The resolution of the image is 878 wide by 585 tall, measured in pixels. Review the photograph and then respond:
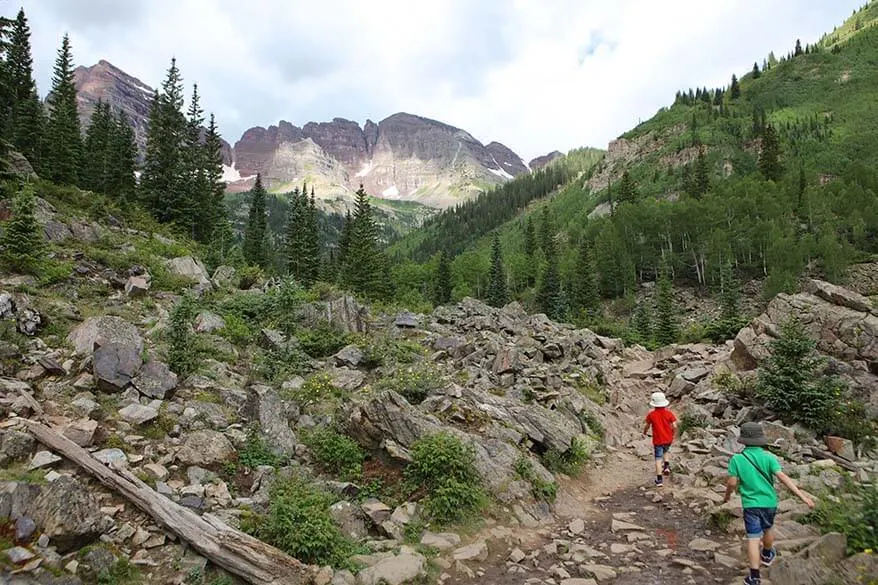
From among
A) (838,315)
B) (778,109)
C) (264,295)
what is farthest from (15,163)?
(778,109)

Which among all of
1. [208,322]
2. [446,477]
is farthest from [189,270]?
[446,477]

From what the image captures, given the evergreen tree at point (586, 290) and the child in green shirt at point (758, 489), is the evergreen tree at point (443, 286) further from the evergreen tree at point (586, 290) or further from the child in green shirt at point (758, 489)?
the child in green shirt at point (758, 489)

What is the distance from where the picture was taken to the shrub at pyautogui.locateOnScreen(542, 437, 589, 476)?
41.7 ft

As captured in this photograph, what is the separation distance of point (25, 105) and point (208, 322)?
1583 inches

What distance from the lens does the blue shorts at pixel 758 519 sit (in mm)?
6855

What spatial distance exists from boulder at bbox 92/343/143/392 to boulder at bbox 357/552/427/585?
7.75 m

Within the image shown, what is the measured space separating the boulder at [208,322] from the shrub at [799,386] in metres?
19.1

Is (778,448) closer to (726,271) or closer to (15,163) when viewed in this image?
(15,163)

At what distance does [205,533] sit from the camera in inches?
287

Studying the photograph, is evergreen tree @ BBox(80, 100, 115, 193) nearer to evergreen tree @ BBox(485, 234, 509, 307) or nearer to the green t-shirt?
evergreen tree @ BBox(485, 234, 509, 307)

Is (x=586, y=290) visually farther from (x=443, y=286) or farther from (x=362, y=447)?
(x=362, y=447)

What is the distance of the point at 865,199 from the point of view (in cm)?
6794

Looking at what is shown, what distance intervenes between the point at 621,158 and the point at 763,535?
593 ft

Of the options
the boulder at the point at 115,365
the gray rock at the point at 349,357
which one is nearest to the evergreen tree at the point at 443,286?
the gray rock at the point at 349,357
